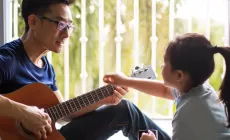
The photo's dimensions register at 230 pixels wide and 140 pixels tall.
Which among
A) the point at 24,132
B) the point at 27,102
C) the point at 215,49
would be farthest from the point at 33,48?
the point at 215,49

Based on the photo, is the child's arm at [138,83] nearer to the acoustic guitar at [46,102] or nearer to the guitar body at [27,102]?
the acoustic guitar at [46,102]

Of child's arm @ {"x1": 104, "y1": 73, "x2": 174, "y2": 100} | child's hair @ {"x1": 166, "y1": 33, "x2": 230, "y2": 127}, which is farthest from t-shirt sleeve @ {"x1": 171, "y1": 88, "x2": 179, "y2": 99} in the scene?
child's hair @ {"x1": 166, "y1": 33, "x2": 230, "y2": 127}

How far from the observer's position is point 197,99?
1.31 meters

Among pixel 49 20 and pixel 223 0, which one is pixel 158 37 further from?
pixel 49 20

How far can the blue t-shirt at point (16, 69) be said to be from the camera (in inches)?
55.8

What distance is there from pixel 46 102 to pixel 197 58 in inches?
21.8

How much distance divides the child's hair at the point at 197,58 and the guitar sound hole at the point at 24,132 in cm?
54

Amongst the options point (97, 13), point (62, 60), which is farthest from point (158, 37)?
point (62, 60)

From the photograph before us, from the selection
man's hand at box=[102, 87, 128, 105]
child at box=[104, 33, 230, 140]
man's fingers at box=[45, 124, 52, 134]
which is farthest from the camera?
man's hand at box=[102, 87, 128, 105]

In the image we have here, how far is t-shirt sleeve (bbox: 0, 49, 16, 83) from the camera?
1.40 m

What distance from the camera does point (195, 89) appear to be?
1.34 metres

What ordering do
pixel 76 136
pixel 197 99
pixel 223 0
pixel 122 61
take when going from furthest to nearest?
1. pixel 122 61
2. pixel 223 0
3. pixel 76 136
4. pixel 197 99

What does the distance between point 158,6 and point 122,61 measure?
1.07 feet

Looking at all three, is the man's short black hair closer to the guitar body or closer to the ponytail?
the guitar body
